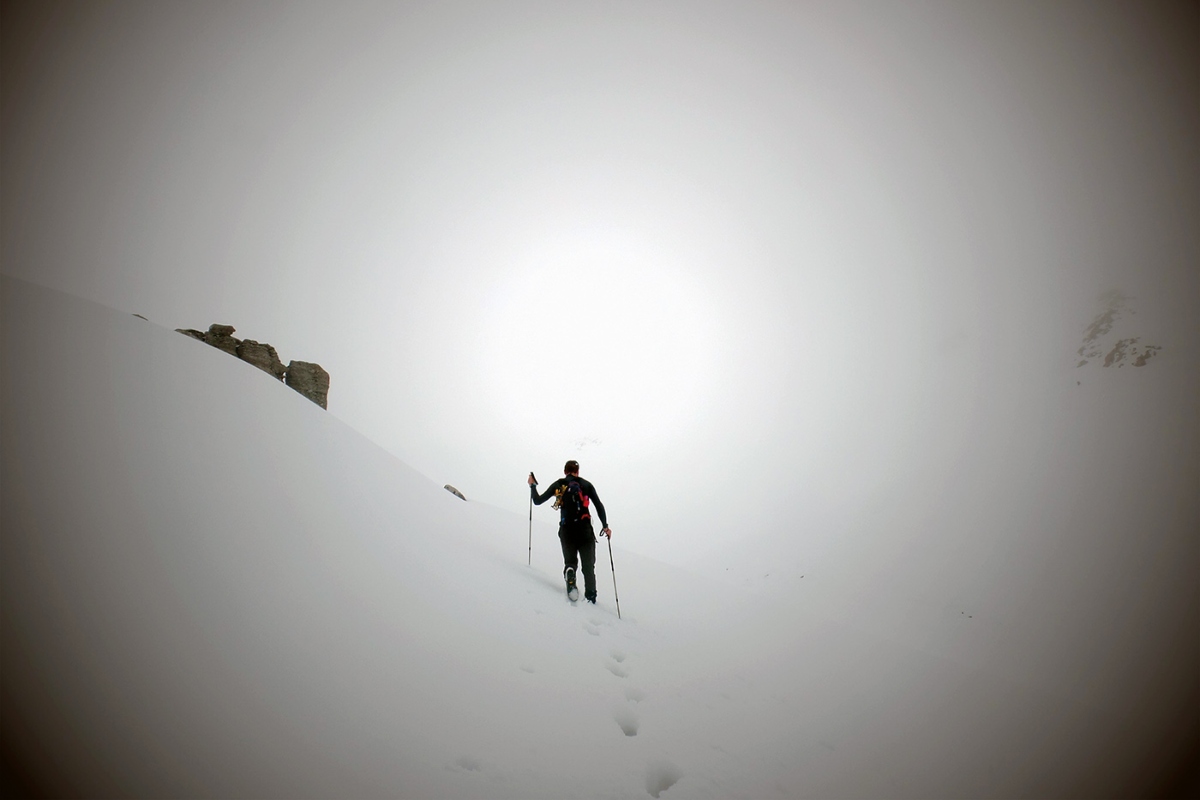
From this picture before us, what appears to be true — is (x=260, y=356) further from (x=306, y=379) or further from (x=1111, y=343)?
(x=1111, y=343)

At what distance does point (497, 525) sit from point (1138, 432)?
35549mm

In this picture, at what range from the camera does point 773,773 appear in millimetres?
4684

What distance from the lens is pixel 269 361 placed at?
59.2ft

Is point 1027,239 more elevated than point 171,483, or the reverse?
point 1027,239

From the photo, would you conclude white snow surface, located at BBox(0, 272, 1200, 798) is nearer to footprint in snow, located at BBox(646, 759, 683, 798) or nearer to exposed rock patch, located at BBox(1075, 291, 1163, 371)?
footprint in snow, located at BBox(646, 759, 683, 798)

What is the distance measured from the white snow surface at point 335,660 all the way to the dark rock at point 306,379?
8329 mm

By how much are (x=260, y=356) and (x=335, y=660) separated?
61.0ft

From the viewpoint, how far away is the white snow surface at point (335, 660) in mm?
2895

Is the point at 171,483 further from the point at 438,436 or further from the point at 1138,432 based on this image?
the point at 438,436

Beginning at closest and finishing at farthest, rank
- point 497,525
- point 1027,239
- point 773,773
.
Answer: point 773,773 → point 497,525 → point 1027,239

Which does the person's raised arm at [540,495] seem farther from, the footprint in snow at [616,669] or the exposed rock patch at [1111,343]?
the exposed rock patch at [1111,343]

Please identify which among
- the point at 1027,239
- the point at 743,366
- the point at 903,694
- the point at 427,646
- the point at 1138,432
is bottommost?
the point at 903,694

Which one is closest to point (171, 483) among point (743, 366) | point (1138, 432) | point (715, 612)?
point (715, 612)

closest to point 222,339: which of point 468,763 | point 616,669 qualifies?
point 616,669
